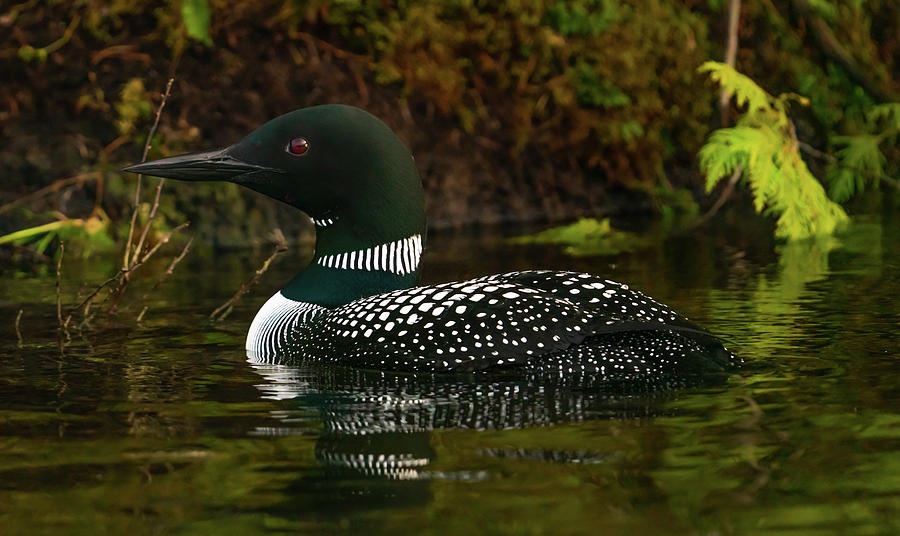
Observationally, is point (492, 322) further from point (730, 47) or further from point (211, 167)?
point (730, 47)

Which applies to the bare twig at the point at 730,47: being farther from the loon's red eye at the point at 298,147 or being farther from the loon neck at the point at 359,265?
the loon's red eye at the point at 298,147

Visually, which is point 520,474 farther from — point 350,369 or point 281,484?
point 350,369

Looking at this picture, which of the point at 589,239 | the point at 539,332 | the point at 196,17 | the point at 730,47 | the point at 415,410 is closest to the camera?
the point at 415,410

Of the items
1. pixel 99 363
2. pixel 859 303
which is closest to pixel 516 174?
pixel 859 303

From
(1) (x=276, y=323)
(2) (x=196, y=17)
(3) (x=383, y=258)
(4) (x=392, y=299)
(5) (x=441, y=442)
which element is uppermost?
(2) (x=196, y=17)

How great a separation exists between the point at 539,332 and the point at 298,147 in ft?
3.96

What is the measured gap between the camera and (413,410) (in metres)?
4.02

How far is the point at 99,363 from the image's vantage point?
16.6 ft

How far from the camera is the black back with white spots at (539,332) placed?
171 inches

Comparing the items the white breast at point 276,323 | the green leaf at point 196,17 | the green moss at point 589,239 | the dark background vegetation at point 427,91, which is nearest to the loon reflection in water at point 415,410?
the white breast at point 276,323

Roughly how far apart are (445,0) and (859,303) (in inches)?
208

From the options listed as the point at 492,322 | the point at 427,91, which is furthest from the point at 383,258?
the point at 427,91

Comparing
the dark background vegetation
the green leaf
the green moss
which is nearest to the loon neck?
the green moss

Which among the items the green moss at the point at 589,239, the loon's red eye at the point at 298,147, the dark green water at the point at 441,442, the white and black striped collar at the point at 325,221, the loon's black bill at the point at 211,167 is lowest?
the dark green water at the point at 441,442
